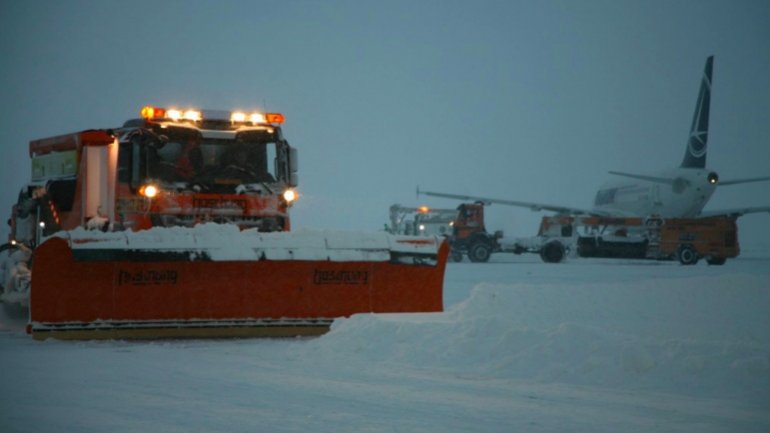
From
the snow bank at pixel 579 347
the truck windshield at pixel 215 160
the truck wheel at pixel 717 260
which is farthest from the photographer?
the truck wheel at pixel 717 260

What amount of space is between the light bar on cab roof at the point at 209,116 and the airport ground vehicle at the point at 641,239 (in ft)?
92.0

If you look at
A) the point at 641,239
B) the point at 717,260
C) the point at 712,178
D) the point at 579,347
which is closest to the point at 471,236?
the point at 641,239

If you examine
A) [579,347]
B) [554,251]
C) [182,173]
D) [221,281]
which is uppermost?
[182,173]

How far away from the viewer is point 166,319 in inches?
377

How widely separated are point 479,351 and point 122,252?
12.4ft

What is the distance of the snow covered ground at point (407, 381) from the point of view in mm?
5395

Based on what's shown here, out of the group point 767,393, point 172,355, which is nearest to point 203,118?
point 172,355

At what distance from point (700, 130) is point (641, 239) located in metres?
11.0

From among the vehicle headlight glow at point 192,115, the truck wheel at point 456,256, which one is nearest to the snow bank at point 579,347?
the vehicle headlight glow at point 192,115

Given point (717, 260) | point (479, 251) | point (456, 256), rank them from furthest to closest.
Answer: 1. point (456, 256)
2. point (479, 251)
3. point (717, 260)

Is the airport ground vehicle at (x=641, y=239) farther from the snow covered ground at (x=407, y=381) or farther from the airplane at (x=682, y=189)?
the snow covered ground at (x=407, y=381)

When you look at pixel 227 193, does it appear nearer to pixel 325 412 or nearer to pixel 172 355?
pixel 172 355

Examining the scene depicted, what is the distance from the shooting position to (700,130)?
150 ft

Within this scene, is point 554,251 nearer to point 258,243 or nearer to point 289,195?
point 289,195
